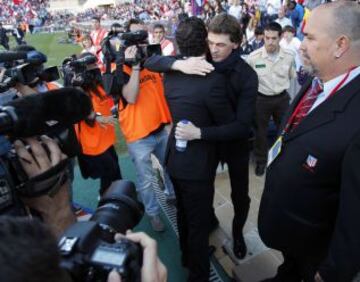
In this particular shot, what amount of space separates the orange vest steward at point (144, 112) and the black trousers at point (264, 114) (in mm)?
1609

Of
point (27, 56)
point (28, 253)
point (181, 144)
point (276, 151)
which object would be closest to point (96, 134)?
point (27, 56)

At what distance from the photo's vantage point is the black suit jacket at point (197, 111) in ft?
7.30

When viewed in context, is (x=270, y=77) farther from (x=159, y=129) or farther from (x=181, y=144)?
(x=181, y=144)

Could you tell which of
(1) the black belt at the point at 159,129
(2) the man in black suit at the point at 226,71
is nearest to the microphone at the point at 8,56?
(2) the man in black suit at the point at 226,71

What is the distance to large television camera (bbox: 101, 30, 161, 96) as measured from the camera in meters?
3.04

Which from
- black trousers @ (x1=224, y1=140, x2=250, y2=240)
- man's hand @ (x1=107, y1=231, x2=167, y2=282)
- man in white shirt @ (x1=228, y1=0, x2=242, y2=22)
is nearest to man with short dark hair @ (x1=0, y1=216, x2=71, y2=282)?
man's hand @ (x1=107, y1=231, x2=167, y2=282)

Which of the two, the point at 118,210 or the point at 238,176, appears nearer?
the point at 118,210

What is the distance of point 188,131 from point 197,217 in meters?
0.63

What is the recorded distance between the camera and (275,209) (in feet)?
6.55

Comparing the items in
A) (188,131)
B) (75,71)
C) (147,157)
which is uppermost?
(75,71)

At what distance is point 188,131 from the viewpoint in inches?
89.4

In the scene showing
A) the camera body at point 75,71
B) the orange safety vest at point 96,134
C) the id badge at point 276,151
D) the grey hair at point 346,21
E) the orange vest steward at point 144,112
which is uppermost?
the grey hair at point 346,21

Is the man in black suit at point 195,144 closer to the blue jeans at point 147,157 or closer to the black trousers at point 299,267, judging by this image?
the black trousers at point 299,267

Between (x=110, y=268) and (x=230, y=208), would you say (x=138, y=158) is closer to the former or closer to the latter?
(x=230, y=208)
